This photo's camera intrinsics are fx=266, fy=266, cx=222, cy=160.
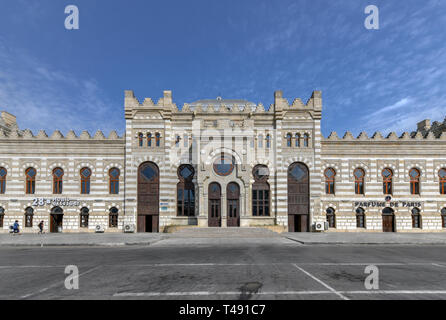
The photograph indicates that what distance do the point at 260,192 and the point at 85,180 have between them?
65.0 ft

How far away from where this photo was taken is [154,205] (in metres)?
29.6

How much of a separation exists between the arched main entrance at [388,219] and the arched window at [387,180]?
2049 millimetres

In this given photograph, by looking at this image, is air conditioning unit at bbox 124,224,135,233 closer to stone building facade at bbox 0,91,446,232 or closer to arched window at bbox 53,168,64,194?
stone building facade at bbox 0,91,446,232

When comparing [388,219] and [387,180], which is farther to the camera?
[387,180]

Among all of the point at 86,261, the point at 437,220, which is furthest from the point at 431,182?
the point at 86,261

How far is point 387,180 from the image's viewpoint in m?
30.3

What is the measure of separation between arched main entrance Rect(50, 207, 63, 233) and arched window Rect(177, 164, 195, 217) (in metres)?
13.1

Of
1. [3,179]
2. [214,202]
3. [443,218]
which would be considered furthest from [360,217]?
[3,179]

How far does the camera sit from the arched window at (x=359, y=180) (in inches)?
1195

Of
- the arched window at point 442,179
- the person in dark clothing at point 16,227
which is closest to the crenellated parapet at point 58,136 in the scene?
the person in dark clothing at point 16,227

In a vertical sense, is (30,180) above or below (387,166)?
below

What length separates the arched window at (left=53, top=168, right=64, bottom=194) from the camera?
2984 cm

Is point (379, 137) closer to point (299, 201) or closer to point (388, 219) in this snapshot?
point (388, 219)

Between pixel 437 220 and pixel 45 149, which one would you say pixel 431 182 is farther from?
pixel 45 149
